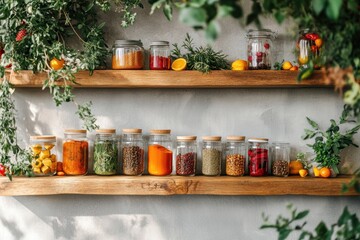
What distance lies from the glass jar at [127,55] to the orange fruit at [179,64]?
142 millimetres

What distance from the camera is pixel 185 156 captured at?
236 centimetres

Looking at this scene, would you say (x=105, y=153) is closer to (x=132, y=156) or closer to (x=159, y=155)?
(x=132, y=156)

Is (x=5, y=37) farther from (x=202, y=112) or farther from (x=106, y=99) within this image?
(x=202, y=112)

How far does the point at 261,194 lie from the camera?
226cm

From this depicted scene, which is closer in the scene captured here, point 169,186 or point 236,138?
point 169,186

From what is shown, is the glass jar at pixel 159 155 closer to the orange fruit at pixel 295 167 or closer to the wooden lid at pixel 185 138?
the wooden lid at pixel 185 138

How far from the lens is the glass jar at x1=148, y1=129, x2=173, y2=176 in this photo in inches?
92.6

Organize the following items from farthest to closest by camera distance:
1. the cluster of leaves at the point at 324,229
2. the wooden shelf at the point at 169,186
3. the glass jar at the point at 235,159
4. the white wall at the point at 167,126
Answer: the white wall at the point at 167,126, the glass jar at the point at 235,159, the wooden shelf at the point at 169,186, the cluster of leaves at the point at 324,229

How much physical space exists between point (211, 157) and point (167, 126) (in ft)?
0.90

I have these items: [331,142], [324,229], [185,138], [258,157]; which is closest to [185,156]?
[185,138]

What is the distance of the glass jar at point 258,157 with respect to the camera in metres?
2.36

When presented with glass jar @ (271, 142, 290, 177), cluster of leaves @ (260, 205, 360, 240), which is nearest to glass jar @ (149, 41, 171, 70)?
glass jar @ (271, 142, 290, 177)

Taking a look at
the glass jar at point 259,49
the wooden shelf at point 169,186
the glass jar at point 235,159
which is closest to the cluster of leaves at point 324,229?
the wooden shelf at point 169,186

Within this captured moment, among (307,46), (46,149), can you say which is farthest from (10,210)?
(307,46)
